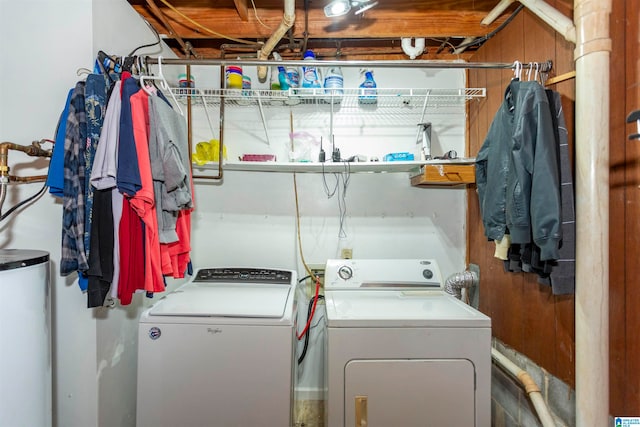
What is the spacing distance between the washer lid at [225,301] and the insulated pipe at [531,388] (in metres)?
1.26

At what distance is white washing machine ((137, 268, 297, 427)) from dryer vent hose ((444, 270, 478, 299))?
1.18 meters

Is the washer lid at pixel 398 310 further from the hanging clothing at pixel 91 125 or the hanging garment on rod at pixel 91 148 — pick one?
the hanging clothing at pixel 91 125

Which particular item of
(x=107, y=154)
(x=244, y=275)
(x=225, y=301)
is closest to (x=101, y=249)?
(x=107, y=154)

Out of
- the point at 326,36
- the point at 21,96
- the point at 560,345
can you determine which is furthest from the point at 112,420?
the point at 326,36

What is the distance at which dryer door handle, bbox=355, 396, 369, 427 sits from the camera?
4.17ft

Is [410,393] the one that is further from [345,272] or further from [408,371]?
[345,272]

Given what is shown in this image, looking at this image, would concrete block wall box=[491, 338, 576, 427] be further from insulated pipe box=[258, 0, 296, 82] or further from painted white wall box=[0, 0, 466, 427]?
insulated pipe box=[258, 0, 296, 82]

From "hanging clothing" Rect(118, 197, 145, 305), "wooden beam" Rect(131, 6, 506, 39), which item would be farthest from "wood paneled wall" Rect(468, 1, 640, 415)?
"hanging clothing" Rect(118, 197, 145, 305)

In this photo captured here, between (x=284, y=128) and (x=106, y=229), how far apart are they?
1.35m

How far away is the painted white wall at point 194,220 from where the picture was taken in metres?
1.31

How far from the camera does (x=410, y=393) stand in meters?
1.27

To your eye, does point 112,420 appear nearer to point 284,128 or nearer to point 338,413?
point 338,413

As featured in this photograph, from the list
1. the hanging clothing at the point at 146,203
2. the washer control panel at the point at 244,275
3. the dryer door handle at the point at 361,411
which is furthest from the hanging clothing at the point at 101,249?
the dryer door handle at the point at 361,411

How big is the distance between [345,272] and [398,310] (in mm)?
503
